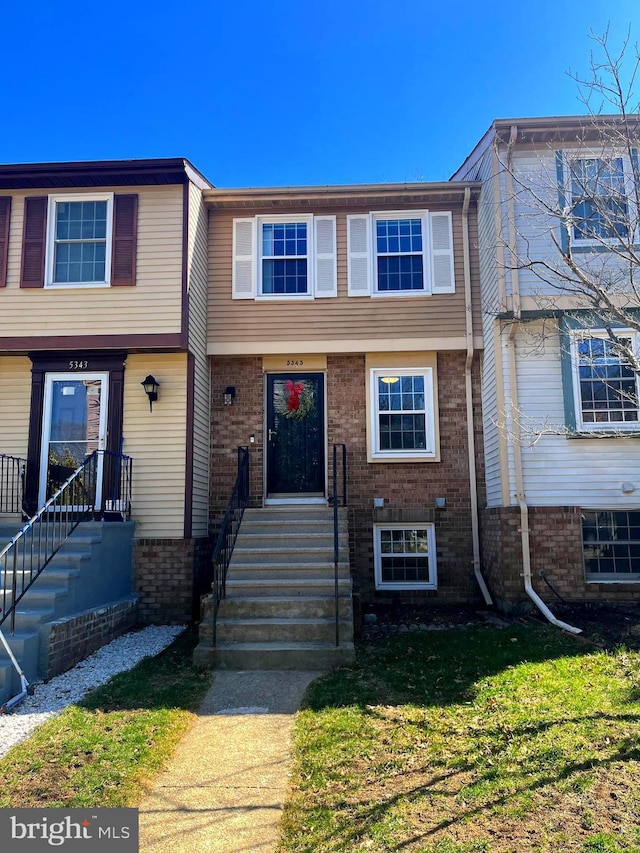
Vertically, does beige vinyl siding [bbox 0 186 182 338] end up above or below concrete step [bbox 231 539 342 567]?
above

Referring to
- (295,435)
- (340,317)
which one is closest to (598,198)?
(340,317)

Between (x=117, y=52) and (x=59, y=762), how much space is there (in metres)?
10.6

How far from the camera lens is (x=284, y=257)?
32.1ft

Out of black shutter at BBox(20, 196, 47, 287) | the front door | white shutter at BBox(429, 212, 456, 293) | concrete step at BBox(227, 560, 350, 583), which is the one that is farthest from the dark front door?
black shutter at BBox(20, 196, 47, 287)

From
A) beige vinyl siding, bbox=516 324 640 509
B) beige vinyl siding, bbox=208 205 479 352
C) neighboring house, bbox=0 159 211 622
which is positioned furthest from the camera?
beige vinyl siding, bbox=208 205 479 352

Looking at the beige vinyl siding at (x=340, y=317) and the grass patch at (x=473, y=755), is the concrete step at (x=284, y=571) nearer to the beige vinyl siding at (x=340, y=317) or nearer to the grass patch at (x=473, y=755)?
the grass patch at (x=473, y=755)

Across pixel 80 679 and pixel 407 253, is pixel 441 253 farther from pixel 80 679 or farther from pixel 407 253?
pixel 80 679

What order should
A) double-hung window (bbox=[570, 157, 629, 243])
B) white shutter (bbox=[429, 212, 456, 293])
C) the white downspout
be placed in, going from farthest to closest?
1. white shutter (bbox=[429, 212, 456, 293])
2. the white downspout
3. double-hung window (bbox=[570, 157, 629, 243])

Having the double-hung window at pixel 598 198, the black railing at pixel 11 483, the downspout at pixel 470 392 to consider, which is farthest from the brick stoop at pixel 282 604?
the double-hung window at pixel 598 198

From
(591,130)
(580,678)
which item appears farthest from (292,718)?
(591,130)

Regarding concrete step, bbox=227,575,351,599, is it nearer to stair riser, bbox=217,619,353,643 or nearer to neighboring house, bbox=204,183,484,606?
stair riser, bbox=217,619,353,643

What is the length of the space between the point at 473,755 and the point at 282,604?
308 centimetres

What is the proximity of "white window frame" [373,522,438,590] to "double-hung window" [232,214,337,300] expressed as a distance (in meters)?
3.84

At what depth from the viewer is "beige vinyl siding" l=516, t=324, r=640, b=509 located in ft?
27.1
